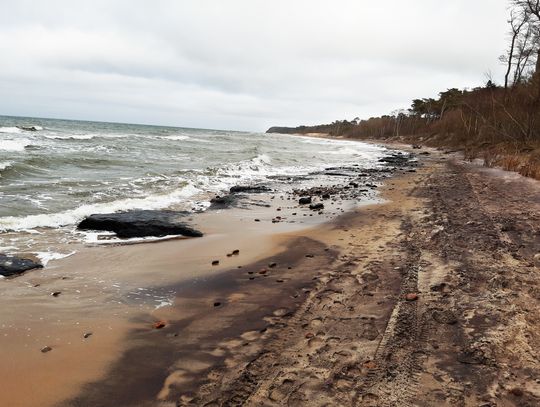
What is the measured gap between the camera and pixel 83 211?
9.97 meters

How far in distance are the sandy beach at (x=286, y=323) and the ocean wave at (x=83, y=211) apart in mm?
2387

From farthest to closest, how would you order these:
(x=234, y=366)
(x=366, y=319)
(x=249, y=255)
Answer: (x=249, y=255) → (x=366, y=319) → (x=234, y=366)

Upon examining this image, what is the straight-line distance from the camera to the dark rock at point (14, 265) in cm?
581

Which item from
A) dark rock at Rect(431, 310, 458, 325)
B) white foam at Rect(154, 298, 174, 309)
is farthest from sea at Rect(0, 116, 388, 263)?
dark rock at Rect(431, 310, 458, 325)

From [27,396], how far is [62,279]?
9.12ft

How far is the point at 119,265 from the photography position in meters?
6.43

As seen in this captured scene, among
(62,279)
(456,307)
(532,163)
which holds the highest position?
(532,163)

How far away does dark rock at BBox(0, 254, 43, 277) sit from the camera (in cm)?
581

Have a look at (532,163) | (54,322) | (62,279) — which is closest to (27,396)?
(54,322)

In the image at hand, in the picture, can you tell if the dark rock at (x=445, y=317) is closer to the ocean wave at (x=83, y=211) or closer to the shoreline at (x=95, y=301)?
the shoreline at (x=95, y=301)

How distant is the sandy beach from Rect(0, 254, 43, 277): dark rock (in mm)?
193

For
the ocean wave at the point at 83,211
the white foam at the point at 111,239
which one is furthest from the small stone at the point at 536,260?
the ocean wave at the point at 83,211

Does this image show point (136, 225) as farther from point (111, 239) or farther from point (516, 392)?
point (516, 392)

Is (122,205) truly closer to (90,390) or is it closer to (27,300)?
(27,300)
